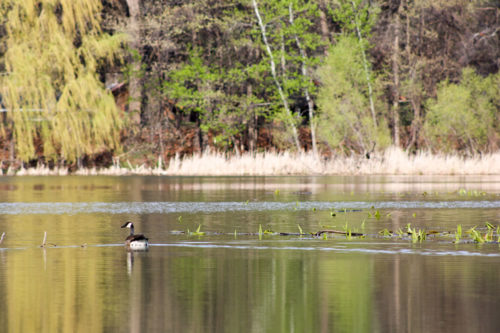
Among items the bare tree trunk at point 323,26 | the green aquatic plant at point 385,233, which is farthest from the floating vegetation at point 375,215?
the bare tree trunk at point 323,26

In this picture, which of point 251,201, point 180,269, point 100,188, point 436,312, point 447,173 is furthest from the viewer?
point 447,173

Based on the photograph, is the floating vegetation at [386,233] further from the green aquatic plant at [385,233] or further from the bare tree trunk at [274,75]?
the bare tree trunk at [274,75]

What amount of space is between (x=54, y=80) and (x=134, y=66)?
22.5 ft

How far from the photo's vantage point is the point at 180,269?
11.7m

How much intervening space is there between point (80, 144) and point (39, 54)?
4992 millimetres

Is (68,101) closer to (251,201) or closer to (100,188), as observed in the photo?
(100,188)

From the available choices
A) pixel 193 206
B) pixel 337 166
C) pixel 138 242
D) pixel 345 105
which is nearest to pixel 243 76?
pixel 345 105

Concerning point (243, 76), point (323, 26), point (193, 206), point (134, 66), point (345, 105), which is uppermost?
point (323, 26)

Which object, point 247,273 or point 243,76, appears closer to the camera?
point 247,273

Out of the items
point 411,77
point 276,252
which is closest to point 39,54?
point 411,77

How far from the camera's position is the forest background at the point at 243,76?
48.8 metres

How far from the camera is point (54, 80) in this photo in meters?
49.2

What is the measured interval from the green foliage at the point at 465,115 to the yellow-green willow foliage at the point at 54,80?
16393 mm

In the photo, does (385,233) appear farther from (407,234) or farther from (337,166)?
(337,166)
